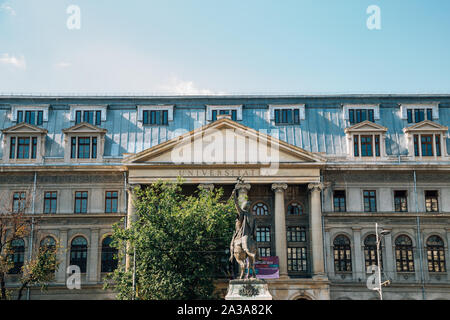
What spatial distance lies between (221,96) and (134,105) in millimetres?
8269

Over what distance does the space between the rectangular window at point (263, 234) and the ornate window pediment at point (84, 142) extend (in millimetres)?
15169

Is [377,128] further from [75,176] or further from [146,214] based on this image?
[75,176]

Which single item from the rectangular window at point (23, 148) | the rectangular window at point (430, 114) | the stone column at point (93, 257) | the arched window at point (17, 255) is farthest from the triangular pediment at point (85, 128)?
the rectangular window at point (430, 114)

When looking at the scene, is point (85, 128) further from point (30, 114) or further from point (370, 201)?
point (370, 201)

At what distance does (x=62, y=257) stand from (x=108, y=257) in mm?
3827

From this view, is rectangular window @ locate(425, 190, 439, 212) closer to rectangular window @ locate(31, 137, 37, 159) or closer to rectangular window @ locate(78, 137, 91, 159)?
rectangular window @ locate(78, 137, 91, 159)

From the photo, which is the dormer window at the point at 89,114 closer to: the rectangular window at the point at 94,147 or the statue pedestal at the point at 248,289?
→ the rectangular window at the point at 94,147

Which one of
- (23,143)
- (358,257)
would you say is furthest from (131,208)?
(358,257)

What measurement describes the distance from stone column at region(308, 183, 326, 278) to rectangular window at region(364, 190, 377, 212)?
4.79 m

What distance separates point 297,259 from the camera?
Result: 51.8 m

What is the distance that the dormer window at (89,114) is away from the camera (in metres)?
56.3
